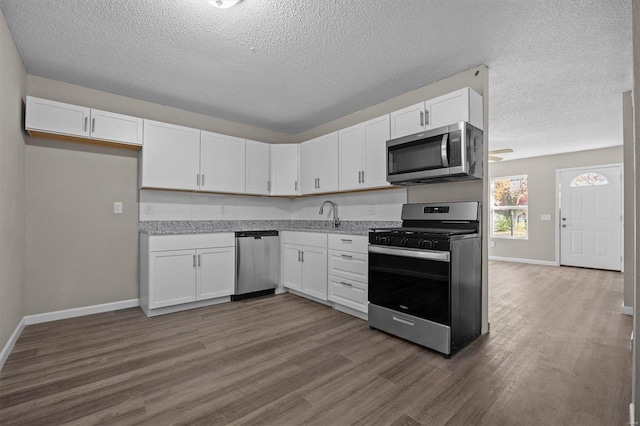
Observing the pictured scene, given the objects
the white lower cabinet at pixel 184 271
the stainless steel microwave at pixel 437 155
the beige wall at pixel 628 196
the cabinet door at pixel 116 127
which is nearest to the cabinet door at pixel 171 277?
the white lower cabinet at pixel 184 271

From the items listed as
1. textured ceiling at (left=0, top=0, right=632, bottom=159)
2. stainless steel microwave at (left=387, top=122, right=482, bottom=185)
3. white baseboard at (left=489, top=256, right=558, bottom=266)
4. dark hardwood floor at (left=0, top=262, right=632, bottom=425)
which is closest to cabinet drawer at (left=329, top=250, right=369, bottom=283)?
dark hardwood floor at (left=0, top=262, right=632, bottom=425)

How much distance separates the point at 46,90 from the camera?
309cm

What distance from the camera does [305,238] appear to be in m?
3.82

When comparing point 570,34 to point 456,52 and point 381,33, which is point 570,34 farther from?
point 381,33

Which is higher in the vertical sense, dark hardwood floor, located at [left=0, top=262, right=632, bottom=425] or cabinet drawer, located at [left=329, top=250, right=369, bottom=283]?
cabinet drawer, located at [left=329, top=250, right=369, bottom=283]

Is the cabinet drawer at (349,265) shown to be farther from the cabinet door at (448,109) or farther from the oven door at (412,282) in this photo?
the cabinet door at (448,109)

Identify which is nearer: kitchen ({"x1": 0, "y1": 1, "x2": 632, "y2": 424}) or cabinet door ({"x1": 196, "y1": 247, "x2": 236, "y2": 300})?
kitchen ({"x1": 0, "y1": 1, "x2": 632, "y2": 424})

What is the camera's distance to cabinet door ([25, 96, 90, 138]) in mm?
2791

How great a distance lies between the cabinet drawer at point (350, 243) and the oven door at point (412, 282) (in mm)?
212

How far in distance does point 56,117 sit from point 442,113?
367cm

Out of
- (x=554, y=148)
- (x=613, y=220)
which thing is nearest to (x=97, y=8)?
(x=554, y=148)

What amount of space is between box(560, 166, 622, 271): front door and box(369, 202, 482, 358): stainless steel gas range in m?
5.07

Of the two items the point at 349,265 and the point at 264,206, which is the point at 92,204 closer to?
the point at 264,206

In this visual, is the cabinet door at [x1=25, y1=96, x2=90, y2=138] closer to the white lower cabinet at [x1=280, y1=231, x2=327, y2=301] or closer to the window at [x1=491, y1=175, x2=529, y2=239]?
the white lower cabinet at [x1=280, y1=231, x2=327, y2=301]
